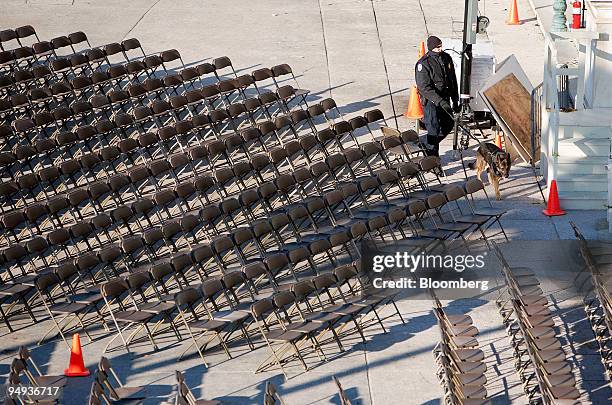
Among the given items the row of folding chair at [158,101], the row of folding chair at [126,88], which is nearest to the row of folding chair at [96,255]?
the row of folding chair at [158,101]

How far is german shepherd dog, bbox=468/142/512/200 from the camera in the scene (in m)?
17.9

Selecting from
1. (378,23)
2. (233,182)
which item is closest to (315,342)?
(233,182)

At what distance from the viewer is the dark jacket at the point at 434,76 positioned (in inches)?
727

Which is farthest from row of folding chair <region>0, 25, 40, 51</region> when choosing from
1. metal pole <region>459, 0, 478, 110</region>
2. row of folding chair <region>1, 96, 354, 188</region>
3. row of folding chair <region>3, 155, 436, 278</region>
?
metal pole <region>459, 0, 478, 110</region>

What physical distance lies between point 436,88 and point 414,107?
1.76 meters

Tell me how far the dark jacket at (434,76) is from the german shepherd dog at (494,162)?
934 millimetres

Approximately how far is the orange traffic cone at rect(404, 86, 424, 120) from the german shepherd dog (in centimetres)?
223

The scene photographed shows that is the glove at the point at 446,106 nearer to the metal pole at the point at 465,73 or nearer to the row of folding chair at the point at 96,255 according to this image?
the metal pole at the point at 465,73

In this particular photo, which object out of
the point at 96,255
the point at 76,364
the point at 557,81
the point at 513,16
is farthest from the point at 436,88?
the point at 76,364

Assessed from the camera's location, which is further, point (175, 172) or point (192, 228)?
point (175, 172)

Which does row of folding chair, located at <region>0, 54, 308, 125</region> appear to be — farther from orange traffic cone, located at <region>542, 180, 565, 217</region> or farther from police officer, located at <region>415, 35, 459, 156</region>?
orange traffic cone, located at <region>542, 180, 565, 217</region>

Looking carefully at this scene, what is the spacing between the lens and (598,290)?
14414 millimetres

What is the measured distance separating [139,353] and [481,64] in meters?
7.92

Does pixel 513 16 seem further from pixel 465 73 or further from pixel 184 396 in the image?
pixel 184 396
